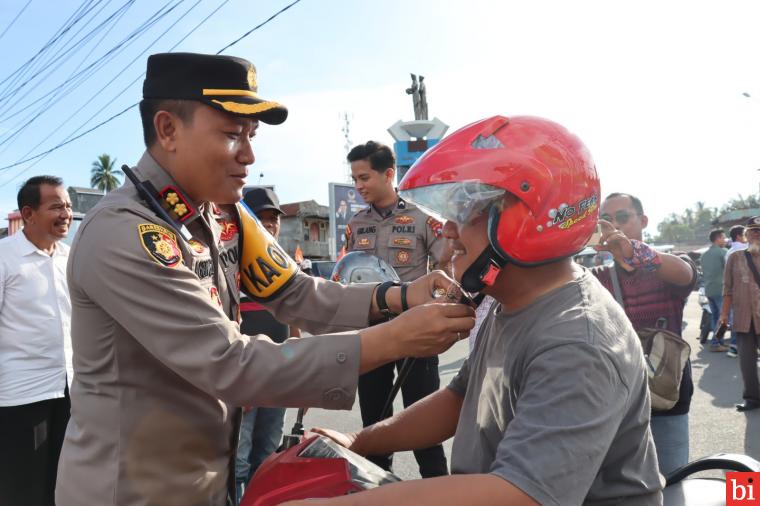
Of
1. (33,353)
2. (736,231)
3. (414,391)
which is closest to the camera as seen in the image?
(33,353)

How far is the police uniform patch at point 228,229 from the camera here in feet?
7.09

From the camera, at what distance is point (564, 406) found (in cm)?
124

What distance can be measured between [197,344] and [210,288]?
0.38 m

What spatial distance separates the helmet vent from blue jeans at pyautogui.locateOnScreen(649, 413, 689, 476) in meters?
1.82

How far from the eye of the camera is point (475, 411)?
1641 mm

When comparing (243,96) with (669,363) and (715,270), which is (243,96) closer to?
(669,363)

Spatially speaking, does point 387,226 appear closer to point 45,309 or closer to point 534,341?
point 45,309

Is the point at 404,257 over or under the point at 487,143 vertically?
under

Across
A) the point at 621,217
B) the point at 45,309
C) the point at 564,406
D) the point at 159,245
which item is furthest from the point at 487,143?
the point at 45,309

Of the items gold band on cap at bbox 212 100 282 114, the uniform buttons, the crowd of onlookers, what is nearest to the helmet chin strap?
the uniform buttons

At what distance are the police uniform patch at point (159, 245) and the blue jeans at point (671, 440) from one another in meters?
2.28

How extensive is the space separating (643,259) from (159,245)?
9.23 ft

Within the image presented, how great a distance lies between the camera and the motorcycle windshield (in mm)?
1458

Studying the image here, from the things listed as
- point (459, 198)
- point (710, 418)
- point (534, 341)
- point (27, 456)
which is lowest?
point (710, 418)
